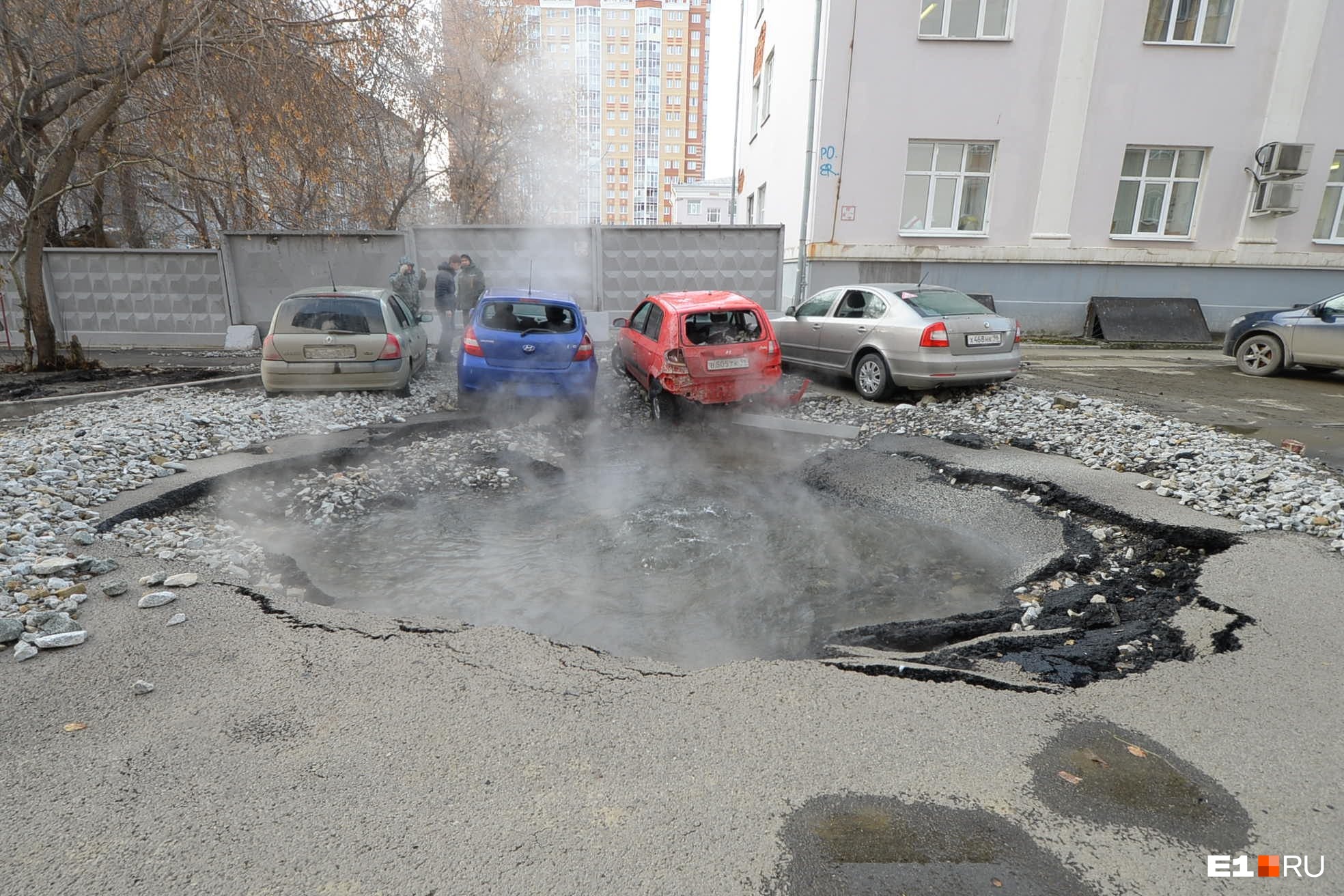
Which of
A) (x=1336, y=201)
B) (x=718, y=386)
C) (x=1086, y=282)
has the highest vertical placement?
(x=1336, y=201)

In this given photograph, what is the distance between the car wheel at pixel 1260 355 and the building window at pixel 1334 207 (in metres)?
7.75

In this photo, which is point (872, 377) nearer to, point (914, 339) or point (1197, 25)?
point (914, 339)

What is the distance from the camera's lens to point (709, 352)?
7.70m

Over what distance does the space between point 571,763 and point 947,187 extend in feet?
52.4

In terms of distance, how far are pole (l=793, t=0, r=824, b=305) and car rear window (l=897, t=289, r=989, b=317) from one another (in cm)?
583

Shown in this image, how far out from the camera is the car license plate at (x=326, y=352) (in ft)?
26.9

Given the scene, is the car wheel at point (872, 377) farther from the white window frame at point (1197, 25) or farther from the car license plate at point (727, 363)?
the white window frame at point (1197, 25)

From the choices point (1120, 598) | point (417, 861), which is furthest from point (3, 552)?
point (1120, 598)

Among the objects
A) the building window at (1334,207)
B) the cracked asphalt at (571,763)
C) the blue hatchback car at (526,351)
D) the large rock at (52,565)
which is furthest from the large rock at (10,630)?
the building window at (1334,207)

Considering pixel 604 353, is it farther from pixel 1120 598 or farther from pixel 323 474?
pixel 1120 598

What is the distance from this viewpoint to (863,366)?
9086 mm

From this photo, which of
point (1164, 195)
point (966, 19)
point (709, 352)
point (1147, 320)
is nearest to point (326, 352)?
point (709, 352)

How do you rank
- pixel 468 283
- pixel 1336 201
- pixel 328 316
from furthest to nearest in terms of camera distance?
pixel 1336 201 → pixel 468 283 → pixel 328 316

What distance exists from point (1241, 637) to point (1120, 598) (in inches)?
24.9
